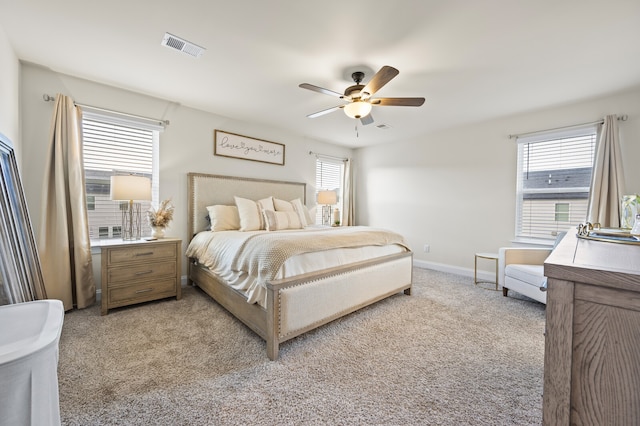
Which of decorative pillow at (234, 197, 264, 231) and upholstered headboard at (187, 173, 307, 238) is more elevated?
upholstered headboard at (187, 173, 307, 238)

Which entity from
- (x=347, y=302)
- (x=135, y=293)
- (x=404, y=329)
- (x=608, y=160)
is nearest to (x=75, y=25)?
(x=135, y=293)

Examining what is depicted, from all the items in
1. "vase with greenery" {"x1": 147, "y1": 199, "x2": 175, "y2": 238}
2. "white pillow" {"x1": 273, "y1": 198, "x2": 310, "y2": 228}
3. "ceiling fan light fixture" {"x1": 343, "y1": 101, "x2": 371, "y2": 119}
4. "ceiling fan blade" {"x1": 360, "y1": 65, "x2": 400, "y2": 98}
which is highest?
"ceiling fan blade" {"x1": 360, "y1": 65, "x2": 400, "y2": 98}

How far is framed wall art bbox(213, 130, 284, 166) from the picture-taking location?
3861 mm

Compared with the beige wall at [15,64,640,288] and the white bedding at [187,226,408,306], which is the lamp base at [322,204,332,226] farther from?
the white bedding at [187,226,408,306]

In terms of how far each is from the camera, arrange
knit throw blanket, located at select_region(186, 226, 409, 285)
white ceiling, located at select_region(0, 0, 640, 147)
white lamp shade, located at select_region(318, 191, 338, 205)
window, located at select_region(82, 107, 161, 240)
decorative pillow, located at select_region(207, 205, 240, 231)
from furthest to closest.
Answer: white lamp shade, located at select_region(318, 191, 338, 205) < decorative pillow, located at select_region(207, 205, 240, 231) < window, located at select_region(82, 107, 161, 240) < knit throw blanket, located at select_region(186, 226, 409, 285) < white ceiling, located at select_region(0, 0, 640, 147)

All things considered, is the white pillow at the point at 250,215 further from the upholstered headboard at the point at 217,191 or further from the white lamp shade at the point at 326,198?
the white lamp shade at the point at 326,198

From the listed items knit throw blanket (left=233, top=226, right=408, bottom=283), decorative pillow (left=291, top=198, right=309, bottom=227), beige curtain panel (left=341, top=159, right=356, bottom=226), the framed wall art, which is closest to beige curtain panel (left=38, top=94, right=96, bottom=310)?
the framed wall art

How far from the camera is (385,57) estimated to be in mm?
2287

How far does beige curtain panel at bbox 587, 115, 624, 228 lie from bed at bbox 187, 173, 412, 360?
2.26 meters

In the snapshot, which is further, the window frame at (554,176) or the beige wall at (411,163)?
the window frame at (554,176)

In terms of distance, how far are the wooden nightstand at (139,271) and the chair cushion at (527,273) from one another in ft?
13.0

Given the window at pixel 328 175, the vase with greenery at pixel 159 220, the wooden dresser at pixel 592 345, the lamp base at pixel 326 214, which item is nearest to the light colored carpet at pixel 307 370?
the vase with greenery at pixel 159 220

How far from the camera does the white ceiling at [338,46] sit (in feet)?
5.78

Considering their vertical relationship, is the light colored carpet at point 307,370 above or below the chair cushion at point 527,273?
below
